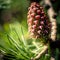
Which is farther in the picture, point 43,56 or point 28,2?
point 28,2

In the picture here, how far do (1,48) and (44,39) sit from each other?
0.51 ft

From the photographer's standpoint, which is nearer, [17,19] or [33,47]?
[33,47]

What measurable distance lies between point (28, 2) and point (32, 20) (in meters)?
0.17

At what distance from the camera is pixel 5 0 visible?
141cm

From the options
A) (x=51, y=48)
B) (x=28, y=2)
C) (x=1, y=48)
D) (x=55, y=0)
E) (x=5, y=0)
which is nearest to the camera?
(x=51, y=48)

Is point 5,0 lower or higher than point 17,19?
higher

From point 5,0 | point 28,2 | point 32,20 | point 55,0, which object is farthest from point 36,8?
point 5,0

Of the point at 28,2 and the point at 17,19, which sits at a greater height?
the point at 28,2

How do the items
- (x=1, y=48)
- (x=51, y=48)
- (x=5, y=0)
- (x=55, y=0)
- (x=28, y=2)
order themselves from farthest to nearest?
(x=5, y=0) → (x=55, y=0) → (x=28, y=2) → (x=1, y=48) → (x=51, y=48)

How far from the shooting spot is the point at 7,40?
3.29 ft

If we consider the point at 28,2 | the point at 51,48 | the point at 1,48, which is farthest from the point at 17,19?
the point at 51,48

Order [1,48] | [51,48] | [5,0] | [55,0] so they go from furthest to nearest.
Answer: [5,0] < [55,0] < [1,48] < [51,48]

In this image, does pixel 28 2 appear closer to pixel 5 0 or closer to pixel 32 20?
pixel 32 20

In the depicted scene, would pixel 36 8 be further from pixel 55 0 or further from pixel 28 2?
pixel 55 0
